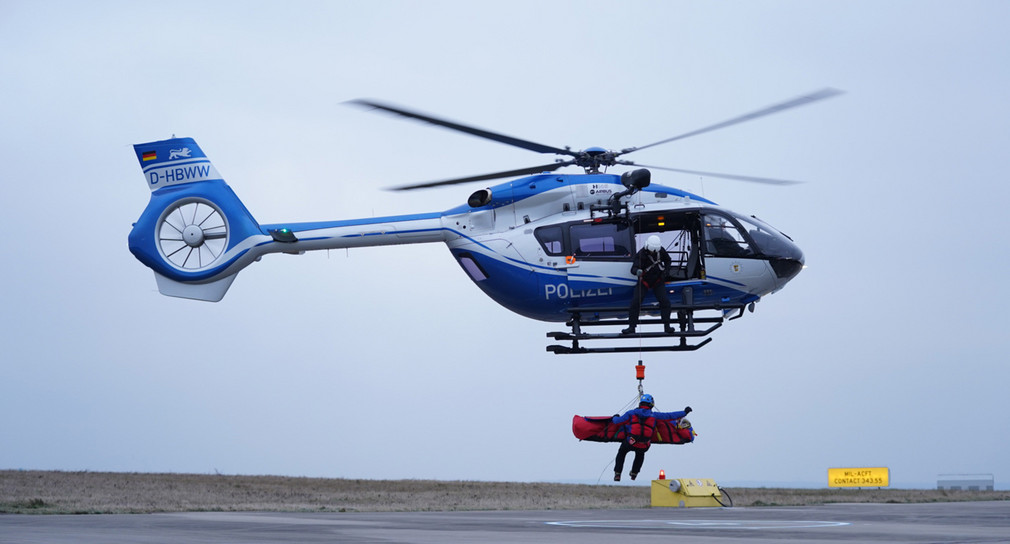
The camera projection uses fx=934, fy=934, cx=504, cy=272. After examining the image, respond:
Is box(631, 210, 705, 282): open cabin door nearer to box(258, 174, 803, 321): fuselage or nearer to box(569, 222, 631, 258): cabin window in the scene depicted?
box(258, 174, 803, 321): fuselage

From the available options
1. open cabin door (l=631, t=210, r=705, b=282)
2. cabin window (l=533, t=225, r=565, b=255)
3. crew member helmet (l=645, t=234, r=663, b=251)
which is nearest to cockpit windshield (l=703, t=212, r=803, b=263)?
open cabin door (l=631, t=210, r=705, b=282)

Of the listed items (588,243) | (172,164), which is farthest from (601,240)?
(172,164)

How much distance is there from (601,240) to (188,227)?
33.9 ft

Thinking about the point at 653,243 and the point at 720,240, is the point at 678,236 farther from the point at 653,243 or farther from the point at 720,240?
the point at 653,243

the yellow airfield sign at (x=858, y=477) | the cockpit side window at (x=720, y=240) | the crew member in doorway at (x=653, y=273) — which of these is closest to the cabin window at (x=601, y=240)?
the crew member in doorway at (x=653, y=273)

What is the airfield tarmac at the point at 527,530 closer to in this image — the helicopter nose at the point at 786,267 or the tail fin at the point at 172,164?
the helicopter nose at the point at 786,267

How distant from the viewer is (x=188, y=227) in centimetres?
2305

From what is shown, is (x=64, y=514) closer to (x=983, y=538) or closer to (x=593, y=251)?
(x=593, y=251)

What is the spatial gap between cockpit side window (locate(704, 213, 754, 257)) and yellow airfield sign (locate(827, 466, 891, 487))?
1172 inches

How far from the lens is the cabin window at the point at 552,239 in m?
20.2

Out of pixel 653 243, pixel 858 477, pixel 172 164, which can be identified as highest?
pixel 172 164

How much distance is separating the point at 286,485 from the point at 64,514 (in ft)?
52.9

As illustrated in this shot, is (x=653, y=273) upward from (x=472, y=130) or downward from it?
downward

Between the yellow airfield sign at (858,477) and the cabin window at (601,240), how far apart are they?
30.8 m
